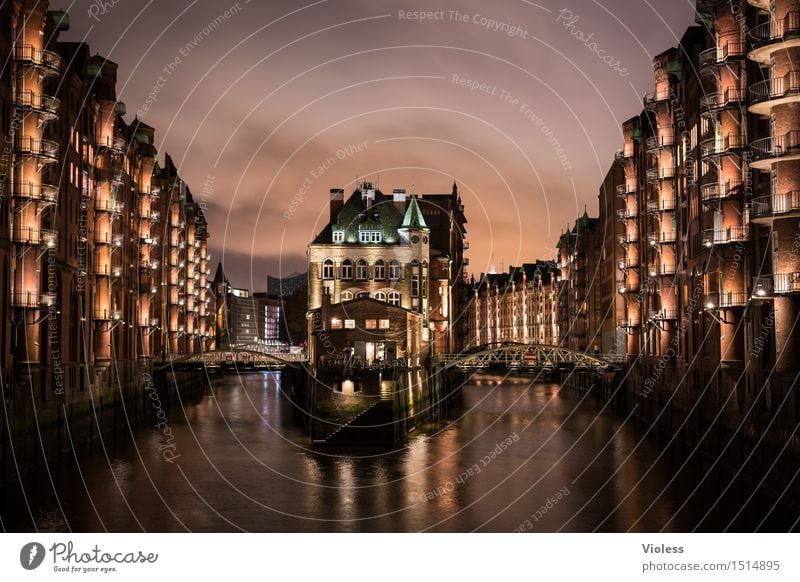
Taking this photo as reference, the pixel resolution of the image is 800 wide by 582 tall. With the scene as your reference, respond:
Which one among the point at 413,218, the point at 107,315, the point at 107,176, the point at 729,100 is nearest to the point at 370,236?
the point at 413,218

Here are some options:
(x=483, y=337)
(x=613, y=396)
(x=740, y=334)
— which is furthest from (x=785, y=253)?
(x=483, y=337)

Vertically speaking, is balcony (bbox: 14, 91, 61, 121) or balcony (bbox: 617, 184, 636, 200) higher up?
balcony (bbox: 617, 184, 636, 200)

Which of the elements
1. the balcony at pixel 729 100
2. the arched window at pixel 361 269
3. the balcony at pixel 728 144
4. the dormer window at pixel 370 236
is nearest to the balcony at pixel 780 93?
the balcony at pixel 729 100

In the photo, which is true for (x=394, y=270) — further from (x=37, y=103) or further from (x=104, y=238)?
(x=37, y=103)

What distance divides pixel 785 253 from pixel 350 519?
17.4 meters

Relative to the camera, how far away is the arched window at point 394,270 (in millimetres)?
88750

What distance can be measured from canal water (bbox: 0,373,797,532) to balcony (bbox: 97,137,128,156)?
1726 centimetres

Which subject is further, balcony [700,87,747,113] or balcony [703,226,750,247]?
balcony [703,226,750,247]

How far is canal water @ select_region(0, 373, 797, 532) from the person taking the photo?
108ft

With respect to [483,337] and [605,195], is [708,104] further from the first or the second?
[483,337]

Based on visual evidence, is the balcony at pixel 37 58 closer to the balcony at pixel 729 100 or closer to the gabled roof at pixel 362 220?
the balcony at pixel 729 100

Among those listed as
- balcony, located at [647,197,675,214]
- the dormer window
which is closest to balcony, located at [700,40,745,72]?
balcony, located at [647,197,675,214]

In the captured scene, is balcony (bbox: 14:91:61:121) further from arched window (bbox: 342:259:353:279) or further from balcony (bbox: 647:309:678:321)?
arched window (bbox: 342:259:353:279)

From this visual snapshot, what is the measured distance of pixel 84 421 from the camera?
169 feet
